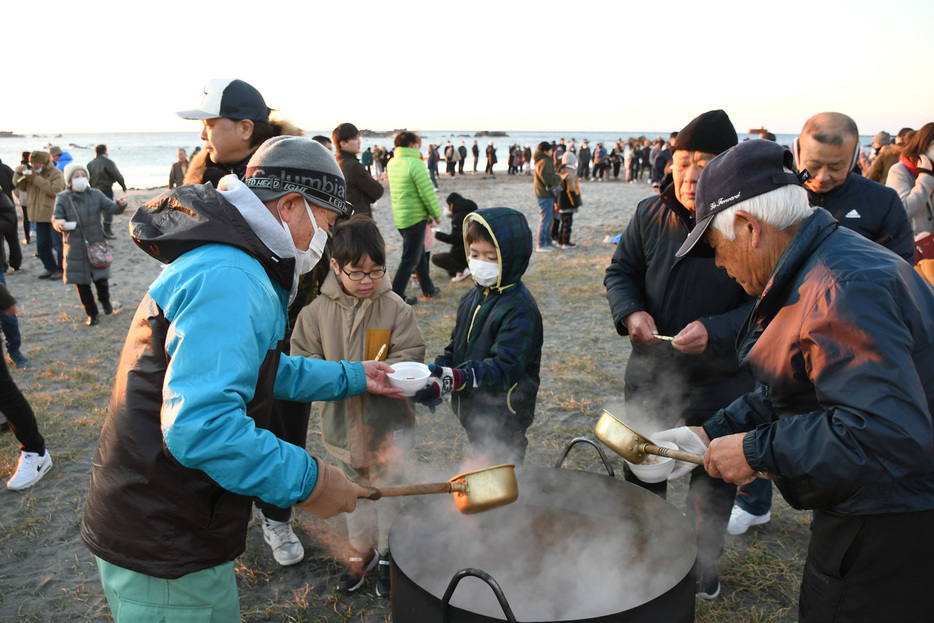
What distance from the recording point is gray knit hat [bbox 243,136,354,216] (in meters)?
1.70

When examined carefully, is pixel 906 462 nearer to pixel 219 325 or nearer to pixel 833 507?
pixel 833 507

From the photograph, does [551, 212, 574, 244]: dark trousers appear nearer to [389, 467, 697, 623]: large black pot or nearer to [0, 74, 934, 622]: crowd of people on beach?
[0, 74, 934, 622]: crowd of people on beach

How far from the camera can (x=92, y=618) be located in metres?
2.83

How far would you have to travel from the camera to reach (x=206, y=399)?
135 cm

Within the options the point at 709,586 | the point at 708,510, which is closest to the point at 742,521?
the point at 709,586

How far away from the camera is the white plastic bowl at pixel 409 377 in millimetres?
2451

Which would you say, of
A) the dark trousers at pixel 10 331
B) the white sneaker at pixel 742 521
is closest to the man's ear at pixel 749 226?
the white sneaker at pixel 742 521

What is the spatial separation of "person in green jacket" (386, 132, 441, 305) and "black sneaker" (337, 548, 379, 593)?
4156 mm

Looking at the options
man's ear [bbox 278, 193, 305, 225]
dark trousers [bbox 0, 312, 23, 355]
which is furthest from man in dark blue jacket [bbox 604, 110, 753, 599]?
dark trousers [bbox 0, 312, 23, 355]

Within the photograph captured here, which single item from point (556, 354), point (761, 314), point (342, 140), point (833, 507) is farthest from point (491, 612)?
point (342, 140)

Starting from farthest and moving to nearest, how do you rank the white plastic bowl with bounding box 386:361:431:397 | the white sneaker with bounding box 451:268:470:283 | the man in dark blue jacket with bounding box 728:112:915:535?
1. the white sneaker with bounding box 451:268:470:283
2. the man in dark blue jacket with bounding box 728:112:915:535
3. the white plastic bowl with bounding box 386:361:431:397

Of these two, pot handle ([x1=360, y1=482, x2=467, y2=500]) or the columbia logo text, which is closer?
the columbia logo text

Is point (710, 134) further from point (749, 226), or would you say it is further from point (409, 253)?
point (409, 253)

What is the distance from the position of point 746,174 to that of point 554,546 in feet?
6.16
